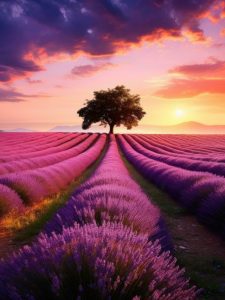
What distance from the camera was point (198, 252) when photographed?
563 centimetres

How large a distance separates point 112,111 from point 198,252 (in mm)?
57885

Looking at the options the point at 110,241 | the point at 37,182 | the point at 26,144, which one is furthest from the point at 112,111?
the point at 110,241

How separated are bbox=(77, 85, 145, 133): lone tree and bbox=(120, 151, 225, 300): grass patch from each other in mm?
54408

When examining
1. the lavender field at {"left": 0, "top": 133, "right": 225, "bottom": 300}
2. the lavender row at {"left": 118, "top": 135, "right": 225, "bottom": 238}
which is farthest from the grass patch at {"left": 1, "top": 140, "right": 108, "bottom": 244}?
the lavender row at {"left": 118, "top": 135, "right": 225, "bottom": 238}

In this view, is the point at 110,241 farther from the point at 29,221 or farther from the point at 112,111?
the point at 112,111

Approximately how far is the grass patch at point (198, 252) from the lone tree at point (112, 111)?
5441 centimetres

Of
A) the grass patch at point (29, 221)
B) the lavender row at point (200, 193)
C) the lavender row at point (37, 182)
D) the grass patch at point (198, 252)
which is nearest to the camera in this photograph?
the grass patch at point (198, 252)

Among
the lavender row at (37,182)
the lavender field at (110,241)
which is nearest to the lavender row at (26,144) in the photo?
the lavender row at (37,182)

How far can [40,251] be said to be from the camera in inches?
102

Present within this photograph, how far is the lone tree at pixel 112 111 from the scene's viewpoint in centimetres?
6322

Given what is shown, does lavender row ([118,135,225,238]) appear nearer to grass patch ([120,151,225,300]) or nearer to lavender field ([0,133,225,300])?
lavender field ([0,133,225,300])

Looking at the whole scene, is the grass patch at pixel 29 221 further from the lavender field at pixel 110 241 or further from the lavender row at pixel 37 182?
the lavender row at pixel 37 182

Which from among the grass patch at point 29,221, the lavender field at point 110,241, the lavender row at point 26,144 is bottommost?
the lavender row at point 26,144

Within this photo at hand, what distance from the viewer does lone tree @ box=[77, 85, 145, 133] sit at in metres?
63.2
